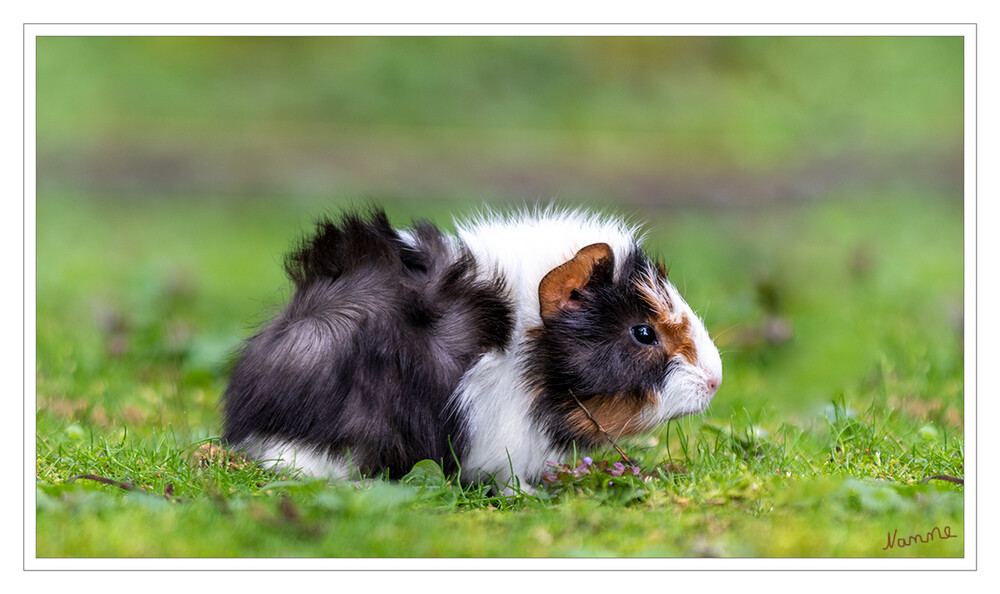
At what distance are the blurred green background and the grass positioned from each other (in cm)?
8

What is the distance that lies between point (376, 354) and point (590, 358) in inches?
28.1

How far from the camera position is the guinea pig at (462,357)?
315 cm

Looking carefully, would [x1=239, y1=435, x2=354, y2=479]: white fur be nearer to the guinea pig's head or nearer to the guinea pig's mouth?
the guinea pig's head

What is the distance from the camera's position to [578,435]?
11.0 feet

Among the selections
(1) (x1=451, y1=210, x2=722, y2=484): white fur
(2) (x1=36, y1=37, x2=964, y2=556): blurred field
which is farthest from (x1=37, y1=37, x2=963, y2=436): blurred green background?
(1) (x1=451, y1=210, x2=722, y2=484): white fur

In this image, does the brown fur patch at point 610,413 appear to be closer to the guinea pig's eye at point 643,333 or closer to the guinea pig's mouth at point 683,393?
the guinea pig's mouth at point 683,393

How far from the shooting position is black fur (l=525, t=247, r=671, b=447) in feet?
10.8

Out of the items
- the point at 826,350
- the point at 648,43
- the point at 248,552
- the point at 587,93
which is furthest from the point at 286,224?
the point at 248,552

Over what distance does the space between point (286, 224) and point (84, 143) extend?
2.63 meters
